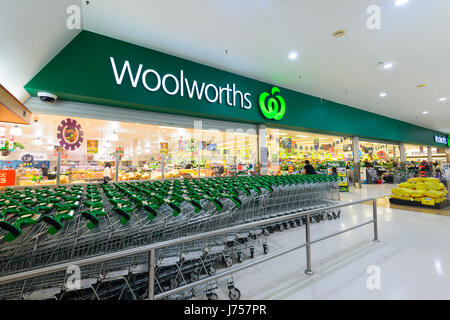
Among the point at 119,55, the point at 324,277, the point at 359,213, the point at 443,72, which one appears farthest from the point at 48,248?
the point at 443,72

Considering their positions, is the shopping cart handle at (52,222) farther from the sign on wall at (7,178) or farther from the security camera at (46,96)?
the sign on wall at (7,178)

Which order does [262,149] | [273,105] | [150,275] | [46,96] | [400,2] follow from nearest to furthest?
1. [150,275]
2. [400,2]
3. [46,96]
4. [273,105]
5. [262,149]

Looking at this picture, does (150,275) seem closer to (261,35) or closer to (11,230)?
(11,230)

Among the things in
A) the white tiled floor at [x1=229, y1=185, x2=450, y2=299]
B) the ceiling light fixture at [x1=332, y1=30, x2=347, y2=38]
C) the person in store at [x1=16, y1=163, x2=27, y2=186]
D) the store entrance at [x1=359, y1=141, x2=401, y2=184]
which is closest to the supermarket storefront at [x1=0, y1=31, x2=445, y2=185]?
the person in store at [x1=16, y1=163, x2=27, y2=186]

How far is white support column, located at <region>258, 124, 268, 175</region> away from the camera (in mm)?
7836

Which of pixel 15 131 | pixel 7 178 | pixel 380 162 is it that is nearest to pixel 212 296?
pixel 7 178

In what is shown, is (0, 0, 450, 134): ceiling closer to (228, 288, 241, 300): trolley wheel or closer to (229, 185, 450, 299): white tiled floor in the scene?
(228, 288, 241, 300): trolley wheel

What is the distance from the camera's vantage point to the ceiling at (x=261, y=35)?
3516 millimetres

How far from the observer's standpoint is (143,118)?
5.71 m

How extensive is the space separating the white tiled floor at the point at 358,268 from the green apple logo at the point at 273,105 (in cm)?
470

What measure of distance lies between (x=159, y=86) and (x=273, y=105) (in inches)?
169

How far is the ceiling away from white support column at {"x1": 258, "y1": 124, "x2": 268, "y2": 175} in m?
1.84

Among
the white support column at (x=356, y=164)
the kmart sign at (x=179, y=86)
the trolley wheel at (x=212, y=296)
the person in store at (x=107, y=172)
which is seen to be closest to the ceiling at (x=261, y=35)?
the kmart sign at (x=179, y=86)

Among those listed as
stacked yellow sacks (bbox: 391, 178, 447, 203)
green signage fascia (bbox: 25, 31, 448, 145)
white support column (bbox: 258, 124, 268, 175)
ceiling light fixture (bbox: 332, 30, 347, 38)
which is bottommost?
stacked yellow sacks (bbox: 391, 178, 447, 203)
